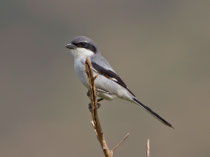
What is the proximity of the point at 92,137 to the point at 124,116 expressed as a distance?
45.8 inches

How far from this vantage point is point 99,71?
488cm

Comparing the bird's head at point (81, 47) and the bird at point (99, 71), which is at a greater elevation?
the bird's head at point (81, 47)

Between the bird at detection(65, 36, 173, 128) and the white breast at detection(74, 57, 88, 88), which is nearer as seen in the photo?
the white breast at detection(74, 57, 88, 88)

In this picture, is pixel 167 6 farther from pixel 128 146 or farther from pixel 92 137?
pixel 128 146

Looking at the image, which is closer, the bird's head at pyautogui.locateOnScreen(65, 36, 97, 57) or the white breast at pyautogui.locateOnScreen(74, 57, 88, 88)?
the white breast at pyautogui.locateOnScreen(74, 57, 88, 88)

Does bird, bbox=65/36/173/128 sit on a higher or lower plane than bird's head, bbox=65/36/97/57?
lower

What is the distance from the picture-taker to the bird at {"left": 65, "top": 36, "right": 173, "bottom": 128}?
487 centimetres

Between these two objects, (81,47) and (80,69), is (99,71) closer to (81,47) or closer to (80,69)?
(80,69)

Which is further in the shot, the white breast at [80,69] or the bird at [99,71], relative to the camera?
the bird at [99,71]

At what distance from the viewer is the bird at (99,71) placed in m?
4.87

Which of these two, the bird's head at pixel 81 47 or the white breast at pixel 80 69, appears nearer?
the white breast at pixel 80 69

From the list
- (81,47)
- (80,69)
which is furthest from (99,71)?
(81,47)

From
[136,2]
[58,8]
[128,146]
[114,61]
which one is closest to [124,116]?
[128,146]

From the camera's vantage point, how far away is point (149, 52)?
25.7 meters
